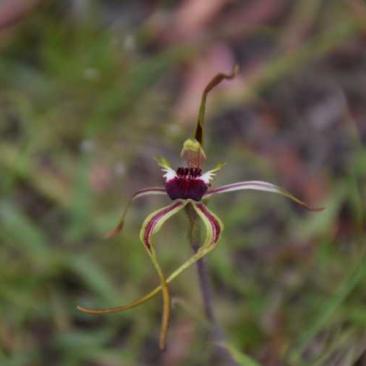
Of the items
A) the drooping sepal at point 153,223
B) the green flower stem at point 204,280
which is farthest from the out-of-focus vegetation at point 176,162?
the drooping sepal at point 153,223

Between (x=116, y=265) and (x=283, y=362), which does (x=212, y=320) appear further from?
(x=116, y=265)

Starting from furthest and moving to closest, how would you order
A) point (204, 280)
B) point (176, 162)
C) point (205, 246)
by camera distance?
1. point (176, 162)
2. point (204, 280)
3. point (205, 246)

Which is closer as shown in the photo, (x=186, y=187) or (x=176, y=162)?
(x=186, y=187)

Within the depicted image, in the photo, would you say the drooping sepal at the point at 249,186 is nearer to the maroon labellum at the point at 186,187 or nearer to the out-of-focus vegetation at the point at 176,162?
→ the maroon labellum at the point at 186,187

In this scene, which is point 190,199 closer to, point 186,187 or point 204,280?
point 186,187

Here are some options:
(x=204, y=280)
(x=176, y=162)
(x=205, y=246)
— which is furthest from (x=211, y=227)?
(x=176, y=162)

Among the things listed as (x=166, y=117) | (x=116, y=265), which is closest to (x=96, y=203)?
(x=116, y=265)

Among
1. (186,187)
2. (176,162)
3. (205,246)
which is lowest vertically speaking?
(205,246)

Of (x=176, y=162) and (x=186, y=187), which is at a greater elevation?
(x=176, y=162)
